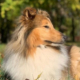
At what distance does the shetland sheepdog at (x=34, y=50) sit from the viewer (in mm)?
5215

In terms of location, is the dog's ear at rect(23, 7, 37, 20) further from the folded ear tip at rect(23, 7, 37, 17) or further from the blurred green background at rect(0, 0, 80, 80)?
the blurred green background at rect(0, 0, 80, 80)

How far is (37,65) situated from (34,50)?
298mm

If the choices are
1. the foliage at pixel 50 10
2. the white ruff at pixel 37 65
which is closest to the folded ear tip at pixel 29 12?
the white ruff at pixel 37 65

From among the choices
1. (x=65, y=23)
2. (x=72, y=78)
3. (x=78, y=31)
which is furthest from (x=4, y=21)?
(x=72, y=78)

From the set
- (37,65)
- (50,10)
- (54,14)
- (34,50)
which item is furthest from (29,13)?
(54,14)

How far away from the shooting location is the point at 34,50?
523 cm

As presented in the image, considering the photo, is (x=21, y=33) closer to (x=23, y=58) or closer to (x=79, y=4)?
(x=23, y=58)

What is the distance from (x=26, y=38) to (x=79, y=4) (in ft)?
34.0

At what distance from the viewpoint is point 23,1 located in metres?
13.9

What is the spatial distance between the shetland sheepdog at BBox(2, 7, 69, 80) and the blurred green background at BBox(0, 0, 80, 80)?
25.6 feet

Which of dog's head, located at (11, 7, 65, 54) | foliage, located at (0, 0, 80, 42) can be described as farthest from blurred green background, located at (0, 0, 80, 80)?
dog's head, located at (11, 7, 65, 54)

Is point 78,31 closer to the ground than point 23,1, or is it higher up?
closer to the ground

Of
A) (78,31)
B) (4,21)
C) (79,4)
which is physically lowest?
(78,31)

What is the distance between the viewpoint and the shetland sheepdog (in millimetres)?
5215
